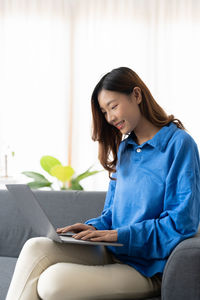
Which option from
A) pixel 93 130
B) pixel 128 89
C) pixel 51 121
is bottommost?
pixel 51 121

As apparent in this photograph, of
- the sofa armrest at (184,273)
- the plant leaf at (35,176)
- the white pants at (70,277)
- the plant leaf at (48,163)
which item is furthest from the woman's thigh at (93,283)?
the plant leaf at (35,176)

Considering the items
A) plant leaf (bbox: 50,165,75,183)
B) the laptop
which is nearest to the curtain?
plant leaf (bbox: 50,165,75,183)

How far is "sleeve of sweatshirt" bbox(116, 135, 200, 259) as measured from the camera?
1389mm

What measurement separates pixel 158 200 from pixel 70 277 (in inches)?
16.2

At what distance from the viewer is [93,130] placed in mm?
1806

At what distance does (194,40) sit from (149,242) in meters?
3.44

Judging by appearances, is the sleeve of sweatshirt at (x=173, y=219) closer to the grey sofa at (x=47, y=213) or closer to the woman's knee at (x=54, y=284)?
the woman's knee at (x=54, y=284)

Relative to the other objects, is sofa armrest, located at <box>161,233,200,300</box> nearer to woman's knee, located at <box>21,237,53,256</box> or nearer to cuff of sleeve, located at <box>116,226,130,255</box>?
cuff of sleeve, located at <box>116,226,130,255</box>

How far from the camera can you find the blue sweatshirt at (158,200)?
55.1 inches

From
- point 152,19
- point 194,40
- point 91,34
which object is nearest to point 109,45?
point 91,34

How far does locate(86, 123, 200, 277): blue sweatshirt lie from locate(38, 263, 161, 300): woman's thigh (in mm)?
57

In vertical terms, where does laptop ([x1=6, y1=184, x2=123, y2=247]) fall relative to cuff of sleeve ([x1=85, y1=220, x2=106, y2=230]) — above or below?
above

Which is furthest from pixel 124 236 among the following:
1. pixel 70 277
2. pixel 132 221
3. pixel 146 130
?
pixel 146 130

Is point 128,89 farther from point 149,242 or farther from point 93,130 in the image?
point 149,242
